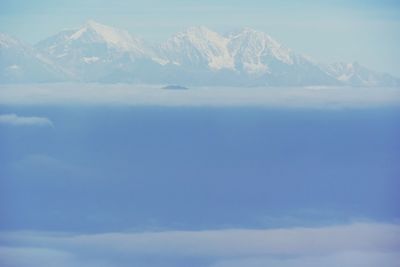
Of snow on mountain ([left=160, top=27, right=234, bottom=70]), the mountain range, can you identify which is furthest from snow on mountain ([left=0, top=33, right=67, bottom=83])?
snow on mountain ([left=160, top=27, right=234, bottom=70])

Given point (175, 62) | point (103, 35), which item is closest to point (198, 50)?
point (175, 62)

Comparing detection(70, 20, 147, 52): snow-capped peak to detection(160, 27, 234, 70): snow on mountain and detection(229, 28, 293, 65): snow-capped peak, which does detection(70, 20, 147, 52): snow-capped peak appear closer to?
detection(160, 27, 234, 70): snow on mountain

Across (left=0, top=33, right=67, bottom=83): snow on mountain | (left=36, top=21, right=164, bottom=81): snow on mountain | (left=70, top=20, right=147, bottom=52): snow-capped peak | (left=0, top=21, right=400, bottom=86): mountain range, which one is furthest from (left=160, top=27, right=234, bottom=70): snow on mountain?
(left=0, top=33, right=67, bottom=83): snow on mountain

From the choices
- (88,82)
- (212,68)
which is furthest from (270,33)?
(88,82)

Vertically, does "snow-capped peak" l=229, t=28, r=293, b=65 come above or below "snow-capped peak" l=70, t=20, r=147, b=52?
below

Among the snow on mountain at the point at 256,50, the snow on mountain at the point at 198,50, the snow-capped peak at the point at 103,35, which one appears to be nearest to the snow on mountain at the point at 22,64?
the snow-capped peak at the point at 103,35

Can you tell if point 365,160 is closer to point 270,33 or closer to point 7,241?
point 270,33

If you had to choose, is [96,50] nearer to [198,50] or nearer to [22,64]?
[22,64]

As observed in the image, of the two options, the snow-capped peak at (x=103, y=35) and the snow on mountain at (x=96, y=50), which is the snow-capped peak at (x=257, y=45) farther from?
the snow-capped peak at (x=103, y=35)
